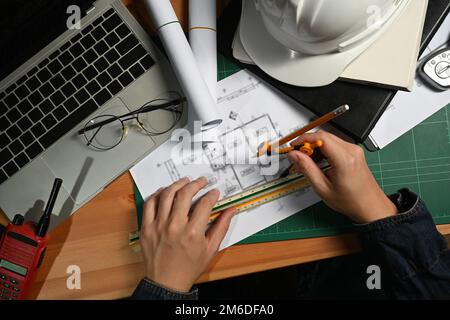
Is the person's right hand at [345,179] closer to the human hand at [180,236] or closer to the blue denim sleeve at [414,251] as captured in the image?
the blue denim sleeve at [414,251]

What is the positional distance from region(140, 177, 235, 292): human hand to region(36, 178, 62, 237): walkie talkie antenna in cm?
15

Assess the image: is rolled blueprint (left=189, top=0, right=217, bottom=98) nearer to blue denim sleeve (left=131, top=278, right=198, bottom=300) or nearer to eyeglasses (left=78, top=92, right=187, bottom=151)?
eyeglasses (left=78, top=92, right=187, bottom=151)

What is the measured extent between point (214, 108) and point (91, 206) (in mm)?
282

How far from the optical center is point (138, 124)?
0.71 m

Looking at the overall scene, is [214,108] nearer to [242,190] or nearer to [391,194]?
[242,190]

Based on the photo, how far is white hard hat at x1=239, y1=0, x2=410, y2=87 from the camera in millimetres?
533

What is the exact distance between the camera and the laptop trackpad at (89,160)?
2.31 feet

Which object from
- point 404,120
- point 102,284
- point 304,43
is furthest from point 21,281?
point 404,120

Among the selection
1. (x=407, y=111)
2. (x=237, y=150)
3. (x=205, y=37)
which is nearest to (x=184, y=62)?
(x=205, y=37)

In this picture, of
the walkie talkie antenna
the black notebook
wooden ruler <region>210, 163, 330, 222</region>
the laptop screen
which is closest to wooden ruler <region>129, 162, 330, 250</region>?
wooden ruler <region>210, 163, 330, 222</region>

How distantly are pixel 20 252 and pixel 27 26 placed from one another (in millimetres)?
370

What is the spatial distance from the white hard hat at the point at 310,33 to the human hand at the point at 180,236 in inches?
9.7

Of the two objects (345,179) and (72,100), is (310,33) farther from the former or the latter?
(72,100)

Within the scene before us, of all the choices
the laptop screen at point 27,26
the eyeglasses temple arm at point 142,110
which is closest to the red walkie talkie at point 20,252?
the eyeglasses temple arm at point 142,110
